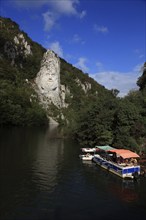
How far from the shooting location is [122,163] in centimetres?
3869

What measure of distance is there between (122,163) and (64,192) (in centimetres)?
1359

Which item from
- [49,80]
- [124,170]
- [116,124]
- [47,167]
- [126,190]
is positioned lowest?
[126,190]

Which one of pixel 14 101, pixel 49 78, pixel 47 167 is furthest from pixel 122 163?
pixel 49 78

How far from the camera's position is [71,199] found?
26.2 m

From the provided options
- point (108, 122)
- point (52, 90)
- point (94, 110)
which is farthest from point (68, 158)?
point (52, 90)

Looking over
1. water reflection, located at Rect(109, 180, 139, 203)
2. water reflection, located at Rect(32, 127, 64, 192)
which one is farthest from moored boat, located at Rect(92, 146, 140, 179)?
water reflection, located at Rect(32, 127, 64, 192)

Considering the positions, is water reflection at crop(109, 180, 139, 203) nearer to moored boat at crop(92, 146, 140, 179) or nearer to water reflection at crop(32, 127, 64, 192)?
moored boat at crop(92, 146, 140, 179)

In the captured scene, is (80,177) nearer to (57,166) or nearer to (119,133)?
(57,166)

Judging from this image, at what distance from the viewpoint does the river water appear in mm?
22828

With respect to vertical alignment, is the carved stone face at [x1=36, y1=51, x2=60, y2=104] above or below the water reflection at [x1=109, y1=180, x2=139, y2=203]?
above

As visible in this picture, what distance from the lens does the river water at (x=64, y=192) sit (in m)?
22.8

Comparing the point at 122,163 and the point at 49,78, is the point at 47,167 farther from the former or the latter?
the point at 49,78

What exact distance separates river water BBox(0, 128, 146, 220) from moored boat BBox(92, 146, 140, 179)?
987 millimetres

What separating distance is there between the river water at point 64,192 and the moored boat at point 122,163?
99 centimetres
